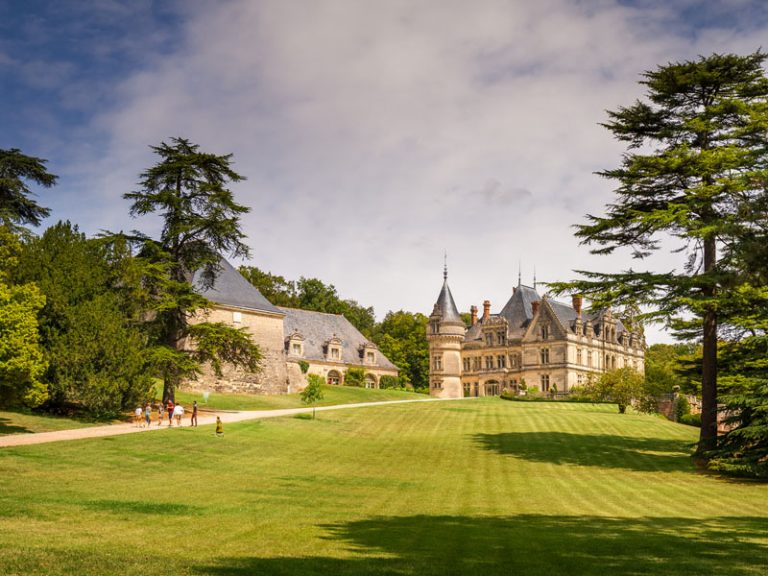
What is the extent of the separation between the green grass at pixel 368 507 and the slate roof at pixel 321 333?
34.4 meters

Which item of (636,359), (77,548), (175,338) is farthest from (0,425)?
(636,359)

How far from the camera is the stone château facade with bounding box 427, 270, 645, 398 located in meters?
76.9

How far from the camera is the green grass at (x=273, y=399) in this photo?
46.1 m

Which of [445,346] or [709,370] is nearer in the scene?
[709,370]

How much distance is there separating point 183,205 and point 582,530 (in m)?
32.1

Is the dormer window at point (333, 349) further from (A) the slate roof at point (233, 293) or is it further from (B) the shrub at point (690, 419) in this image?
(B) the shrub at point (690, 419)

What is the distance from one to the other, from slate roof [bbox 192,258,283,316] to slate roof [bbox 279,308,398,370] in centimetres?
1054

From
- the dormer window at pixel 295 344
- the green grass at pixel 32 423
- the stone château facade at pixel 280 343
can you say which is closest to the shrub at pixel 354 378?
the stone château facade at pixel 280 343

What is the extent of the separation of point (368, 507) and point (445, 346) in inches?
2612

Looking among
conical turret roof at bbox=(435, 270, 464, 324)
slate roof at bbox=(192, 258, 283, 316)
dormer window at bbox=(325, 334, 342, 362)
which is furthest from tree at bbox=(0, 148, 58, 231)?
conical turret roof at bbox=(435, 270, 464, 324)

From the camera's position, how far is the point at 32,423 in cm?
3073

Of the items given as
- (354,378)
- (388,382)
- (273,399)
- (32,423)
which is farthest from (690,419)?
(32,423)

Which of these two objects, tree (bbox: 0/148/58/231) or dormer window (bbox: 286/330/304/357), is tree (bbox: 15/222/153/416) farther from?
dormer window (bbox: 286/330/304/357)

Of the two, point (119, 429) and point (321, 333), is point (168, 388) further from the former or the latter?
point (321, 333)
